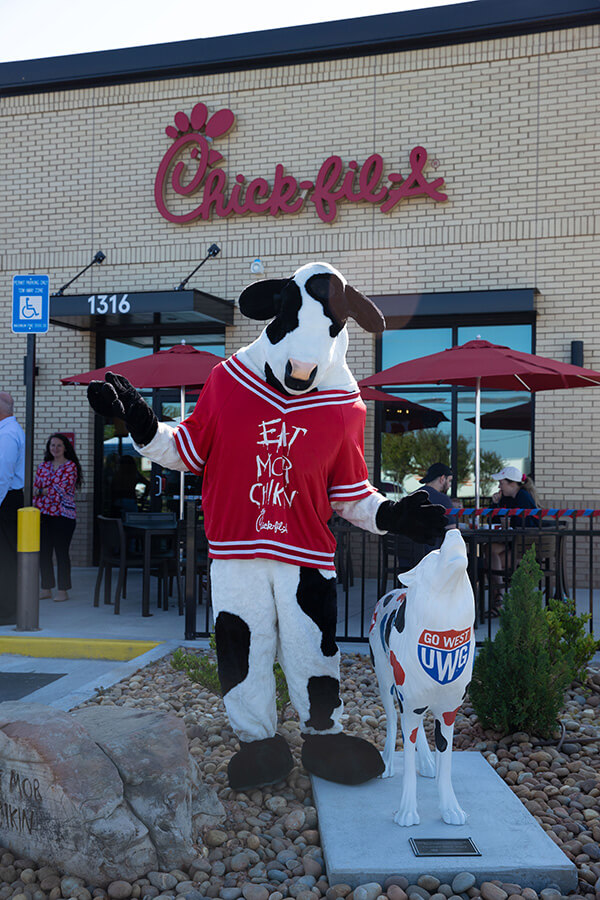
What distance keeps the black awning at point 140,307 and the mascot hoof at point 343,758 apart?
7182 mm

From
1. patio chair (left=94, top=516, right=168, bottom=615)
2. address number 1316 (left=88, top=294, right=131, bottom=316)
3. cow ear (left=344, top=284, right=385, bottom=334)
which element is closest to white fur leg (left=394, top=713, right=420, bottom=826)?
cow ear (left=344, top=284, right=385, bottom=334)

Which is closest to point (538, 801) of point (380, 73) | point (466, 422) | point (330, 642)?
point (330, 642)

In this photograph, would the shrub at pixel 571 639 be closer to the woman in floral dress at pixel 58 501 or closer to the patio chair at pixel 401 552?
the patio chair at pixel 401 552

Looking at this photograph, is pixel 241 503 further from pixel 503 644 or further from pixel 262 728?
pixel 503 644

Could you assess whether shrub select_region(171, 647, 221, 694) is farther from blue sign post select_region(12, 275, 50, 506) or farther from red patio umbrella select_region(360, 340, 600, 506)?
red patio umbrella select_region(360, 340, 600, 506)

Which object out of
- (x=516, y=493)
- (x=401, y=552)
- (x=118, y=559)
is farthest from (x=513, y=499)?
(x=118, y=559)

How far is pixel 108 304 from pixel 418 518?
7686 millimetres

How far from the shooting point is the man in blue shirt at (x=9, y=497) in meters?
7.15

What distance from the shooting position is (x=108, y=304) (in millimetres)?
10023

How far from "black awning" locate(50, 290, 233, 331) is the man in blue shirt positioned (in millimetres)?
2956

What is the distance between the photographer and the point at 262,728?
335 cm

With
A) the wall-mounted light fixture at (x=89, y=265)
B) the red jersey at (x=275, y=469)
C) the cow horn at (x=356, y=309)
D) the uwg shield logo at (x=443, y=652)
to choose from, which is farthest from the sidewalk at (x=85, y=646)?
the wall-mounted light fixture at (x=89, y=265)

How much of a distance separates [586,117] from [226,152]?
4.70 meters

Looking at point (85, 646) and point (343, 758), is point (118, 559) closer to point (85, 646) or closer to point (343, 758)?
point (85, 646)
